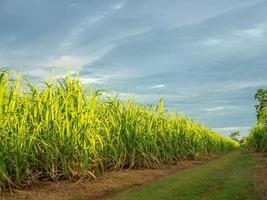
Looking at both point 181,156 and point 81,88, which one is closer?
point 81,88

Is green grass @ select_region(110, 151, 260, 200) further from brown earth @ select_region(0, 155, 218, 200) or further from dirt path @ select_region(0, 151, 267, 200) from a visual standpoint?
brown earth @ select_region(0, 155, 218, 200)

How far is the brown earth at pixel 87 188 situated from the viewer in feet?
19.5

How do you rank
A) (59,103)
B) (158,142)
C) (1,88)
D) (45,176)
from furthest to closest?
(158,142), (59,103), (45,176), (1,88)

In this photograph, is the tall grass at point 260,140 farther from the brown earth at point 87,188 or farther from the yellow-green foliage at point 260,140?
the brown earth at point 87,188

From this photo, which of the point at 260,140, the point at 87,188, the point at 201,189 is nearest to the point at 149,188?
the point at 201,189

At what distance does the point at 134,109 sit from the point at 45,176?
3310mm

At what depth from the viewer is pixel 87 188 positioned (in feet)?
21.3

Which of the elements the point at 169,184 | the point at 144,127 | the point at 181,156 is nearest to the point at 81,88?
the point at 169,184

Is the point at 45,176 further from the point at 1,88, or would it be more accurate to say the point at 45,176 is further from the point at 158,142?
the point at 158,142

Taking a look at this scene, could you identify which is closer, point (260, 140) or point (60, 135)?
point (60, 135)

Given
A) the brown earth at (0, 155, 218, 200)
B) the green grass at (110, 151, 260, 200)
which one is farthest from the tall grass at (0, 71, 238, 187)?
the green grass at (110, 151, 260, 200)

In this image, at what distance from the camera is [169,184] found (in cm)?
691

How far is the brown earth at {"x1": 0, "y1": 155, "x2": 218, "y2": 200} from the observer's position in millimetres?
5953

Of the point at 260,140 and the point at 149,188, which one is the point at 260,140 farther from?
the point at 149,188
